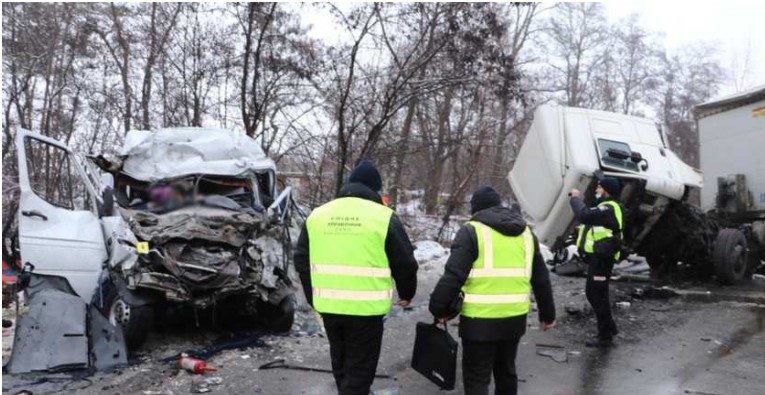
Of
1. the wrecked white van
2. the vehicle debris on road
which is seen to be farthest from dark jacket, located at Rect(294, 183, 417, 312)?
the vehicle debris on road

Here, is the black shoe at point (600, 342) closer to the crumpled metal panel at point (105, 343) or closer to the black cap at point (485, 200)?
the black cap at point (485, 200)

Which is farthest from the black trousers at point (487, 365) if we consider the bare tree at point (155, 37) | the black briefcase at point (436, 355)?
the bare tree at point (155, 37)

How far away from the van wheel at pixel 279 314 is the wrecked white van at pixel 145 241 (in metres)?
0.01

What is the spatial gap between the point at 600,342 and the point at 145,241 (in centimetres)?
429

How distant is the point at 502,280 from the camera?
136 inches

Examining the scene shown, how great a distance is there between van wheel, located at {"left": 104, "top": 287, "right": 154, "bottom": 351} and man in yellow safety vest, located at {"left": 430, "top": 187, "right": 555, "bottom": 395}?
308 centimetres

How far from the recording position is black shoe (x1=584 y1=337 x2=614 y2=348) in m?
5.60

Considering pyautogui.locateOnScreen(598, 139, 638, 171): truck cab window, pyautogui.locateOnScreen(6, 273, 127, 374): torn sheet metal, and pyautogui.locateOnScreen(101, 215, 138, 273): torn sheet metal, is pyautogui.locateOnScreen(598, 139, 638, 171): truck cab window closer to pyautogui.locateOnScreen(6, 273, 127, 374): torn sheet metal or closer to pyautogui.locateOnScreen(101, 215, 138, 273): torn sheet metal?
pyautogui.locateOnScreen(101, 215, 138, 273): torn sheet metal

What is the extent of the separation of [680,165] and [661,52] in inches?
1187

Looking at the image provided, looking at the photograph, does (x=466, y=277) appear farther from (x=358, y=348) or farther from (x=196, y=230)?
(x=196, y=230)

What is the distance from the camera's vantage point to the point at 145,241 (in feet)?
17.4

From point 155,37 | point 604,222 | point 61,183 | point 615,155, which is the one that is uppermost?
point 155,37

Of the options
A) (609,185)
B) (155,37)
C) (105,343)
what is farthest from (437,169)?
(105,343)

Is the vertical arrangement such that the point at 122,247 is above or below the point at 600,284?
above
